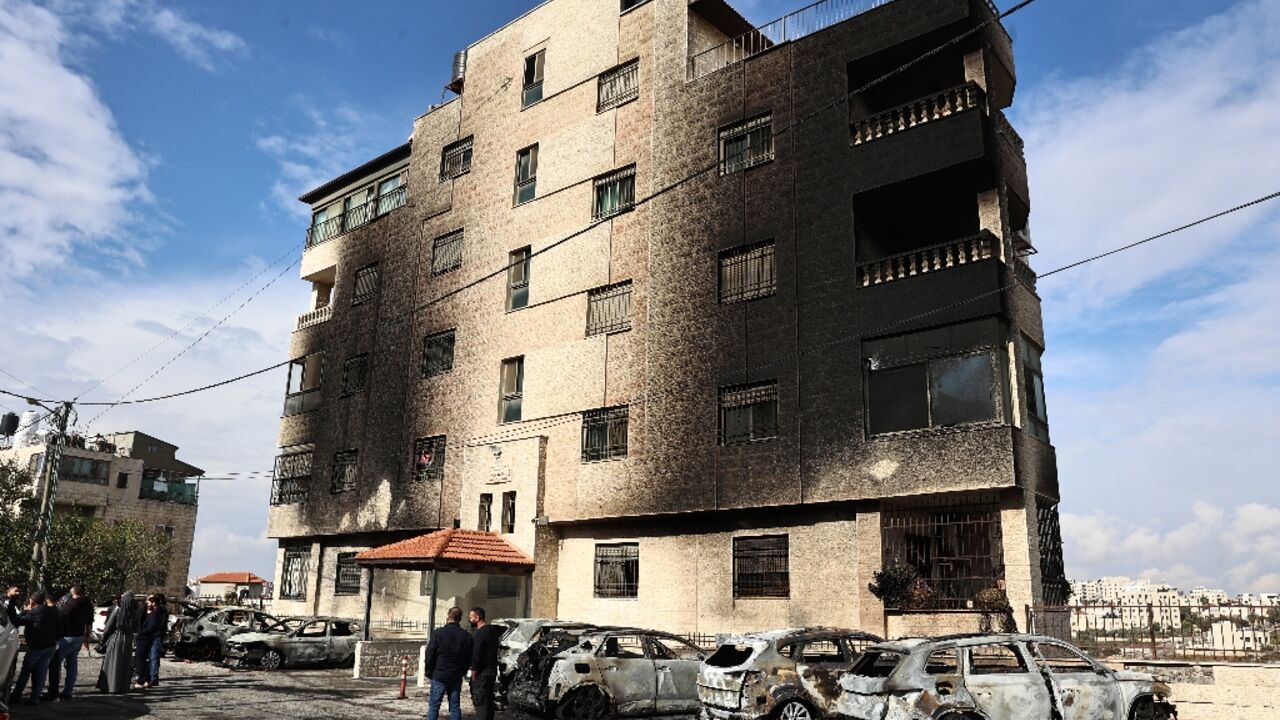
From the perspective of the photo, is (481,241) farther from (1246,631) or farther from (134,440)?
(134,440)

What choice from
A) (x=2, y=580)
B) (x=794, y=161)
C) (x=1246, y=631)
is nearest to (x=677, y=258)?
(x=794, y=161)

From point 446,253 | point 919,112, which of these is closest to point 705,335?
point 919,112

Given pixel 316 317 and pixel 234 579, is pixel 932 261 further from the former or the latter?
pixel 234 579

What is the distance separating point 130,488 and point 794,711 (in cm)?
7231

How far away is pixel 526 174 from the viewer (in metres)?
30.5

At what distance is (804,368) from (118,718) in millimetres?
14676

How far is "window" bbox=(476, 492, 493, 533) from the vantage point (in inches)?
1077

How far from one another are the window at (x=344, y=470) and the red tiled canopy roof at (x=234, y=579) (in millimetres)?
34217

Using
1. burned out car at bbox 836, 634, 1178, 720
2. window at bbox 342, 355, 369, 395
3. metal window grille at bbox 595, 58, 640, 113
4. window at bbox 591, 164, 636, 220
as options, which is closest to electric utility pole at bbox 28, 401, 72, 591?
window at bbox 342, 355, 369, 395

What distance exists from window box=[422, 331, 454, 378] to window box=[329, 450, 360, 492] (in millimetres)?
4285

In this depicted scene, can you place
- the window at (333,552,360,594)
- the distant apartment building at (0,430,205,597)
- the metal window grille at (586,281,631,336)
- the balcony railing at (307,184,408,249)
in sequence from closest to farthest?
the metal window grille at (586,281,631,336) < the window at (333,552,360,594) < the balcony railing at (307,184,408,249) < the distant apartment building at (0,430,205,597)

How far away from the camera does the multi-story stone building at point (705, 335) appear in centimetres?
1992

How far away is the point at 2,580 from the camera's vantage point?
41969mm

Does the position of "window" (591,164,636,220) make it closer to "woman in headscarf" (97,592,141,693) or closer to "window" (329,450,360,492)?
"window" (329,450,360,492)
